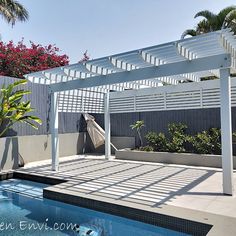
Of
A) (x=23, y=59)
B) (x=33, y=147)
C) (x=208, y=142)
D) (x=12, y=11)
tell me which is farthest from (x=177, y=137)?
(x=23, y=59)

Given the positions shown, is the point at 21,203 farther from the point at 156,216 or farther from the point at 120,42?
the point at 120,42

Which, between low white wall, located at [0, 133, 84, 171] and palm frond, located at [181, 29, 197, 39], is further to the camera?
palm frond, located at [181, 29, 197, 39]

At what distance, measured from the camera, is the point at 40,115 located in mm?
11906

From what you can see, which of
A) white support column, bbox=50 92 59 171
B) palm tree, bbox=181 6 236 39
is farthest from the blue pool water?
palm tree, bbox=181 6 236 39

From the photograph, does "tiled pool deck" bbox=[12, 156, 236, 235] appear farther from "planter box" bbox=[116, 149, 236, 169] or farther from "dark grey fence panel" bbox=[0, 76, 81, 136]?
"dark grey fence panel" bbox=[0, 76, 81, 136]

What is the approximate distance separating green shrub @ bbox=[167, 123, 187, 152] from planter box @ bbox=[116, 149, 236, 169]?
46cm

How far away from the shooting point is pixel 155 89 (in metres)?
11.5

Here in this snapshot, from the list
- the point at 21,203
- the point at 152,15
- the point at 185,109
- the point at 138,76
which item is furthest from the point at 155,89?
the point at 21,203

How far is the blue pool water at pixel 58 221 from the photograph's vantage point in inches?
196

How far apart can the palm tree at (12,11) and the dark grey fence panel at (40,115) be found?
6046 millimetres

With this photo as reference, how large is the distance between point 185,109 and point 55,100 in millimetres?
5764

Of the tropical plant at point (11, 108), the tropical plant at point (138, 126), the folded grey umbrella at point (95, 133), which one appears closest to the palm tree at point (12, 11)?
the tropical plant at point (11, 108)

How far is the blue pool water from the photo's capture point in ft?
16.4

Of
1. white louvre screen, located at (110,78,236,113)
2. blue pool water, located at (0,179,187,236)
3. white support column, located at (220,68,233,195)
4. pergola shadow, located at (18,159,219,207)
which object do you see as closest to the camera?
blue pool water, located at (0,179,187,236)
